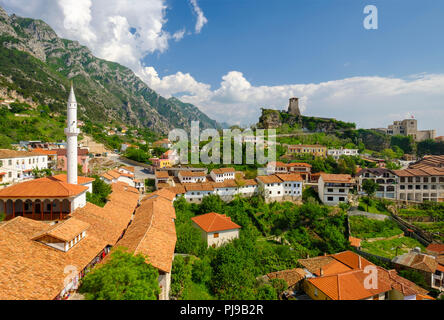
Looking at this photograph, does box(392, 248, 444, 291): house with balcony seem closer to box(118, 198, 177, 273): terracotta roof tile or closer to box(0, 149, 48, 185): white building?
box(118, 198, 177, 273): terracotta roof tile

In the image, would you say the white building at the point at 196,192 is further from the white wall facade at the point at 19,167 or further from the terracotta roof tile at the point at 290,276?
the white wall facade at the point at 19,167

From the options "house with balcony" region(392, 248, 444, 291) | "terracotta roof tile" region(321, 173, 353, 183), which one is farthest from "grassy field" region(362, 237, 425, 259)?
"terracotta roof tile" region(321, 173, 353, 183)

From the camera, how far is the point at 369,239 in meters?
28.9

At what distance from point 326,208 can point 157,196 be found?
76.4 ft

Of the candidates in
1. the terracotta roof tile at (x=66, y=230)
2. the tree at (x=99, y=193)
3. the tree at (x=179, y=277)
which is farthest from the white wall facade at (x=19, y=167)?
the tree at (x=179, y=277)

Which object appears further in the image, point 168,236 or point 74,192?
point 74,192

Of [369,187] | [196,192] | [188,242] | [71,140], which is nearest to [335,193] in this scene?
[369,187]

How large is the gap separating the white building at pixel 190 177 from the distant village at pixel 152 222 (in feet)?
0.55

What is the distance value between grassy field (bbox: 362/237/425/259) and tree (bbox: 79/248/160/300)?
2569cm

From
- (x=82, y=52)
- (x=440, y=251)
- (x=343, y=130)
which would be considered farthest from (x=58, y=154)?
(x=82, y=52)

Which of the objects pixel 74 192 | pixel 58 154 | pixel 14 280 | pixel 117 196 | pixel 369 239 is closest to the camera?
pixel 14 280

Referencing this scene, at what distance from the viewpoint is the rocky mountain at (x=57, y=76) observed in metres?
93.2

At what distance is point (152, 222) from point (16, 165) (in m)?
24.2
